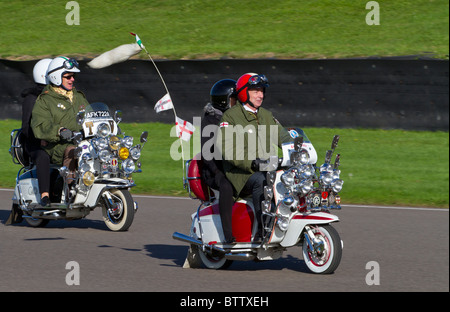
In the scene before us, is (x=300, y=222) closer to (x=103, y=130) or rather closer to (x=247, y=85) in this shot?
(x=247, y=85)

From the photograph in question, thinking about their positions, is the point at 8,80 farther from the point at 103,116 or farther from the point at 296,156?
the point at 296,156

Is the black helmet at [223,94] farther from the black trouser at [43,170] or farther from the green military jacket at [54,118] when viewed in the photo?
the black trouser at [43,170]

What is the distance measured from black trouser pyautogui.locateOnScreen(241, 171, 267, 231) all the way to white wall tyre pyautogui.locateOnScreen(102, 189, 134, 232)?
Answer: 2.95m

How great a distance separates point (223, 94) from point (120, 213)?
299 cm

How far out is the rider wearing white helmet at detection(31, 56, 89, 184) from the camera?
35.4 ft

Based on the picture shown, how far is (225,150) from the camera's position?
Result: 303 inches

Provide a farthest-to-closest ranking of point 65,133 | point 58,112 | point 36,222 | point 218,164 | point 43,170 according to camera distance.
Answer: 1. point 36,222
2. point 58,112
3. point 43,170
4. point 65,133
5. point 218,164

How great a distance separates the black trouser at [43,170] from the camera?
10.9 metres

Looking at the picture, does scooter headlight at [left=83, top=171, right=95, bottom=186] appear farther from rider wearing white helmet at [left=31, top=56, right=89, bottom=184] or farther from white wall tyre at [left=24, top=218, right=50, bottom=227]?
white wall tyre at [left=24, top=218, right=50, bottom=227]

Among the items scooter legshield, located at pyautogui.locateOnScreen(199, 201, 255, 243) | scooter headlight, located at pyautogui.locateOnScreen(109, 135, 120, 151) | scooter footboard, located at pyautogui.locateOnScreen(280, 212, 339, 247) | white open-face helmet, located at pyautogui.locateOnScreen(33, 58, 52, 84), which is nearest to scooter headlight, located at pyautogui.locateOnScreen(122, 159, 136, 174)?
scooter headlight, located at pyautogui.locateOnScreen(109, 135, 120, 151)

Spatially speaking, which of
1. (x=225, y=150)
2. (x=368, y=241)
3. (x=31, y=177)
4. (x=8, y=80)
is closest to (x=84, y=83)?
(x=8, y=80)

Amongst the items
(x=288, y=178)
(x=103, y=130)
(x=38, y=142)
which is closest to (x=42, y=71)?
(x=38, y=142)

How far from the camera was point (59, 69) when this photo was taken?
10953 millimetres

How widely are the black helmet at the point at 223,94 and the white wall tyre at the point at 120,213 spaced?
2.73 m
